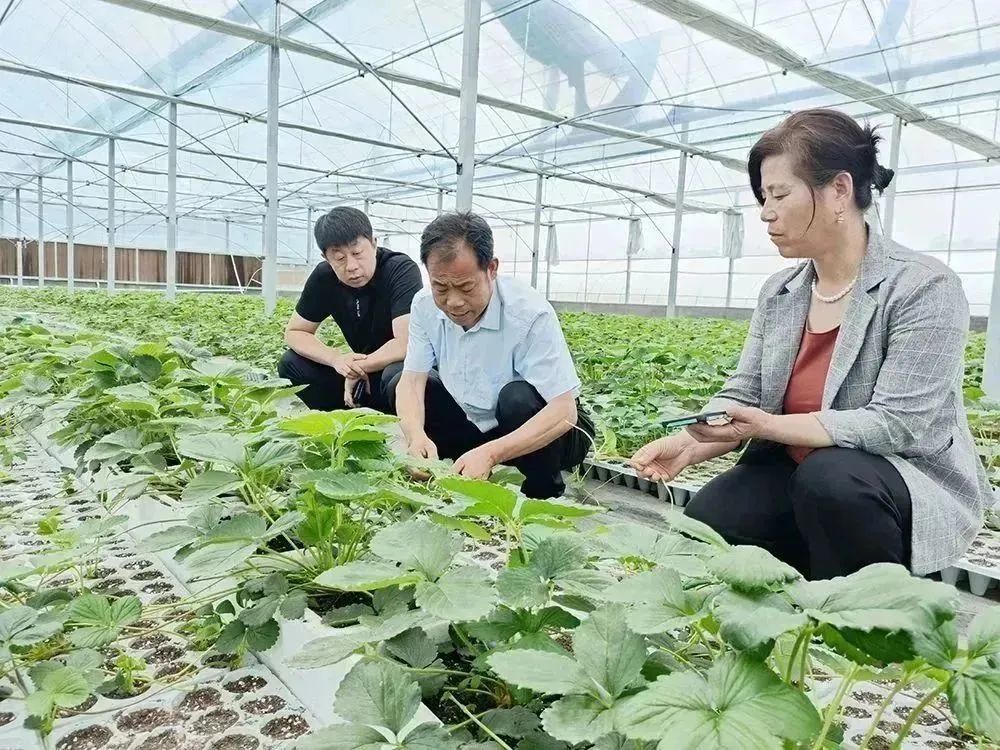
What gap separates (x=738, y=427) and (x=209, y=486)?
998 millimetres

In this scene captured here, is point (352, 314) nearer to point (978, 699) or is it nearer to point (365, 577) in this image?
point (365, 577)

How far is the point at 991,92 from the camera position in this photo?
412 inches

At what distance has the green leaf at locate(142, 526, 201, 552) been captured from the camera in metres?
1.05

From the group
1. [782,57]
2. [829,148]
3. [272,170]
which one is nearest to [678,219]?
[782,57]

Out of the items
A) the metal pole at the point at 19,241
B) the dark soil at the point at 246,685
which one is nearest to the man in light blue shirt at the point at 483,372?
the dark soil at the point at 246,685

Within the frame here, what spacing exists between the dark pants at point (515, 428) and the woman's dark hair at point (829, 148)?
914mm

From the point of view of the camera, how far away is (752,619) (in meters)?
0.59

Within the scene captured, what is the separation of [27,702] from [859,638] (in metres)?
0.92

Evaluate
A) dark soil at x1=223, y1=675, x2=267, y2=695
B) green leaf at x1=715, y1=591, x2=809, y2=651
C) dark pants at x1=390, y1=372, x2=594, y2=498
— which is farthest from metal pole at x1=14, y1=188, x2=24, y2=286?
green leaf at x1=715, y1=591, x2=809, y2=651

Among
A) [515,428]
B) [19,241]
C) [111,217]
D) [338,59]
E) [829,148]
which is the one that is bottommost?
[515,428]

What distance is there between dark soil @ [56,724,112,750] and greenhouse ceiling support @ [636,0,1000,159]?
8.87 meters

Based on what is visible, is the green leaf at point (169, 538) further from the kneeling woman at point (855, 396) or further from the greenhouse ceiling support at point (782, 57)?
the greenhouse ceiling support at point (782, 57)

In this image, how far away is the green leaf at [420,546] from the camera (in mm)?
848

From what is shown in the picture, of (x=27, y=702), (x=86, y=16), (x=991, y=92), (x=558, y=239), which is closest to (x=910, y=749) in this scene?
(x=27, y=702)
